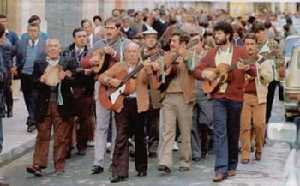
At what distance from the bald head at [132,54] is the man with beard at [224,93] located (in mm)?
801

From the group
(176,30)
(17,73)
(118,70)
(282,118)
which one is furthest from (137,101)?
(282,118)

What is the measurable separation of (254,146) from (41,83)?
3855 mm

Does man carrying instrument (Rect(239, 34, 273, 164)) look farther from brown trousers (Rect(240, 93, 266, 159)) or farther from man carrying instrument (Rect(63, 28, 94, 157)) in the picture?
man carrying instrument (Rect(63, 28, 94, 157))

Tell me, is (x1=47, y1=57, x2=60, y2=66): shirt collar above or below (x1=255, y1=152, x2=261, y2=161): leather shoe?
above

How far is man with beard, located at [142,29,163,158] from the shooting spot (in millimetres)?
11461

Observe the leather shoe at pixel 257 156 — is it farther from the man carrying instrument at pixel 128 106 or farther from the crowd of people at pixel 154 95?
the man carrying instrument at pixel 128 106

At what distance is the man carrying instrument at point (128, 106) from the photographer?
10945 mm

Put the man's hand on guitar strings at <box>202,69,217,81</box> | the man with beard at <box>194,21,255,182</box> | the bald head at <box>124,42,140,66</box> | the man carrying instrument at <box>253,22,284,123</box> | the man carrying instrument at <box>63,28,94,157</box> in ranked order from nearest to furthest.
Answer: the man's hand on guitar strings at <box>202,69,217,81</box>
the man with beard at <box>194,21,255,182</box>
the bald head at <box>124,42,140,66</box>
the man carrying instrument at <box>63,28,94,157</box>
the man carrying instrument at <box>253,22,284,123</box>

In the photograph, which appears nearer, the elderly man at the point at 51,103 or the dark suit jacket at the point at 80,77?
the elderly man at the point at 51,103

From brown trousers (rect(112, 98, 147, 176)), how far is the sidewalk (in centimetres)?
217

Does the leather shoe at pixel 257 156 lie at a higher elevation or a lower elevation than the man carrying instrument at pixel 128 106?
lower

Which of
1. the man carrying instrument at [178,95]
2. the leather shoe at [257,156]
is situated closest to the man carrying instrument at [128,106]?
the man carrying instrument at [178,95]

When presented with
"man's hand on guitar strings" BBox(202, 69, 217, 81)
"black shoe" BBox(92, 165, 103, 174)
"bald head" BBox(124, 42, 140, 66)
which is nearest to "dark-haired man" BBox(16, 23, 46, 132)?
"black shoe" BBox(92, 165, 103, 174)

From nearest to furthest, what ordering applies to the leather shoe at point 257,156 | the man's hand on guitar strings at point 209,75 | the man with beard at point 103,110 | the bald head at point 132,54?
the man's hand on guitar strings at point 209,75 < the bald head at point 132,54 < the man with beard at point 103,110 < the leather shoe at point 257,156
